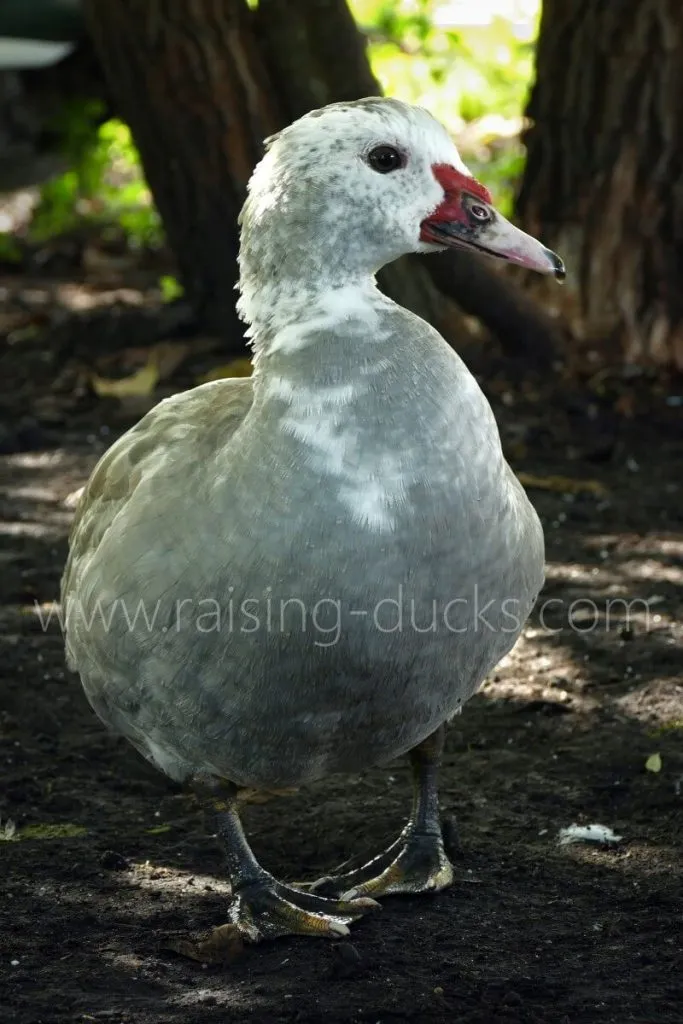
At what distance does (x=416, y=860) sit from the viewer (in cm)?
357

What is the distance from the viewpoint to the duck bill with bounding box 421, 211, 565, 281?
10.3 feet

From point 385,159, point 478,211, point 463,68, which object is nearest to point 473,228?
point 478,211

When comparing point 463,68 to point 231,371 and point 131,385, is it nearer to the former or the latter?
point 131,385

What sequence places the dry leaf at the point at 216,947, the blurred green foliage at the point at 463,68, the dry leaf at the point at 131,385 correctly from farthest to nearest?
the blurred green foliage at the point at 463,68 < the dry leaf at the point at 131,385 < the dry leaf at the point at 216,947

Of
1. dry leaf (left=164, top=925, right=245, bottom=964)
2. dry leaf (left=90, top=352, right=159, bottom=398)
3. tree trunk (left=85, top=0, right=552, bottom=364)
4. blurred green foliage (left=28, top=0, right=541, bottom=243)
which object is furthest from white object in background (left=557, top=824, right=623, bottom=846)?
blurred green foliage (left=28, top=0, right=541, bottom=243)

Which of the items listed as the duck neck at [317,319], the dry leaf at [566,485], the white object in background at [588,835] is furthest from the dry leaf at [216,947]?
→ the dry leaf at [566,485]

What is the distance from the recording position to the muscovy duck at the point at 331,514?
2916 millimetres

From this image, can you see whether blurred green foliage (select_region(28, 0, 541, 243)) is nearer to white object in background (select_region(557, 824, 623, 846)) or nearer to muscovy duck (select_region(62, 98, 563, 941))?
white object in background (select_region(557, 824, 623, 846))

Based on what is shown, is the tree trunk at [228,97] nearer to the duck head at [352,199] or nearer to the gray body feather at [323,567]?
the duck head at [352,199]

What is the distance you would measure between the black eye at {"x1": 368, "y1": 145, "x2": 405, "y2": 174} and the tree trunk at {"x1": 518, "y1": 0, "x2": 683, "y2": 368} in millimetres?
4039

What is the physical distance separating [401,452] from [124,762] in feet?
5.66

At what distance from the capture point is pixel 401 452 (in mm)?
2912

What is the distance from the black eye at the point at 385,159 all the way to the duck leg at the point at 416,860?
133 centimetres

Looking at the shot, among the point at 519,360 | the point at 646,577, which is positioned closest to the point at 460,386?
the point at 646,577
